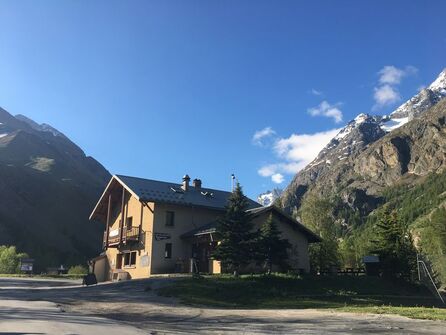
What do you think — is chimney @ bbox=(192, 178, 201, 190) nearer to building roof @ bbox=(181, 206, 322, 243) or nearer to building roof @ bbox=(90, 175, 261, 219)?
building roof @ bbox=(90, 175, 261, 219)

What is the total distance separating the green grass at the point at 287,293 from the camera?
23.2 m

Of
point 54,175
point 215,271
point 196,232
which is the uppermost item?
point 54,175

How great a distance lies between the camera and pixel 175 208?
4266cm

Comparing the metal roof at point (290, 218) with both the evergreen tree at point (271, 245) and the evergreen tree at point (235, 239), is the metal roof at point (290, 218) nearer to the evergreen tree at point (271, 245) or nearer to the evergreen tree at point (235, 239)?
the evergreen tree at point (271, 245)

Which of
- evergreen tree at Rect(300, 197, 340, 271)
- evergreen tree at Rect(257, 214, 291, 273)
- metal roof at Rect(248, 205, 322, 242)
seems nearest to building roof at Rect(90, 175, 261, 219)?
metal roof at Rect(248, 205, 322, 242)

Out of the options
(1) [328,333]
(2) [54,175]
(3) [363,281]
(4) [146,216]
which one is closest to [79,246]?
(2) [54,175]

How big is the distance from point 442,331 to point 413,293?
1183 inches

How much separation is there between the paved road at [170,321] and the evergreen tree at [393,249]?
27389 mm

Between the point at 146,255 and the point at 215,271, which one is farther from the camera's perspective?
the point at 146,255

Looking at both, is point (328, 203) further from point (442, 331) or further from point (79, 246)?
point (79, 246)

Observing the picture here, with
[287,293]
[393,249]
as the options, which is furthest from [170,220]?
[393,249]

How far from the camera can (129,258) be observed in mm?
45219

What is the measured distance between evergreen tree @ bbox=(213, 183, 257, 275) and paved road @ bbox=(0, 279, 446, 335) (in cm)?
971

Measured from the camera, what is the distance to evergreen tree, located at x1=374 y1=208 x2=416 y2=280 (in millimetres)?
44094
